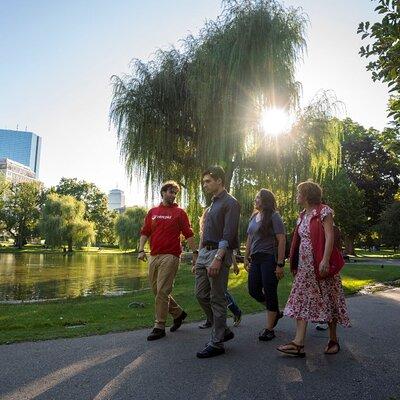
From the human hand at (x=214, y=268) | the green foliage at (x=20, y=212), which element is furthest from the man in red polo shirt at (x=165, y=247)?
the green foliage at (x=20, y=212)

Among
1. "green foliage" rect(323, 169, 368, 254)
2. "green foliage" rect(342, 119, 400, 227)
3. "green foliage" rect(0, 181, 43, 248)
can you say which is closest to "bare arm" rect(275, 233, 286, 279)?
"green foliage" rect(323, 169, 368, 254)

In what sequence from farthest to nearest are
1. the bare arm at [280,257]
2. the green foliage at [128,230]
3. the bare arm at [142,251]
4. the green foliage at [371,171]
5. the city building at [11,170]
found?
the city building at [11,170] < the green foliage at [128,230] < the green foliage at [371,171] < the bare arm at [142,251] < the bare arm at [280,257]

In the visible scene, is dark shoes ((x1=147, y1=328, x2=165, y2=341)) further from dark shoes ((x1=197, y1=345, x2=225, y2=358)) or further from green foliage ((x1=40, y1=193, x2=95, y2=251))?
green foliage ((x1=40, y1=193, x2=95, y2=251))

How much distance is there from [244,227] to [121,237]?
30317 millimetres

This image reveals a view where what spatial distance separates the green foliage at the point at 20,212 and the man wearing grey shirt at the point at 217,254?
77.7 meters

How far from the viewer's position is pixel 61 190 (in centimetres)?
8881

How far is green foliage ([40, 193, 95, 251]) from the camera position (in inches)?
2014

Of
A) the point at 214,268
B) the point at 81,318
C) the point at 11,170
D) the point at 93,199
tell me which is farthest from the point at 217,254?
the point at 11,170

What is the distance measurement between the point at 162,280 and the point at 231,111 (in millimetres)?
10815

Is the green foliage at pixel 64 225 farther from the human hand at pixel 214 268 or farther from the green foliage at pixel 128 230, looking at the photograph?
the human hand at pixel 214 268

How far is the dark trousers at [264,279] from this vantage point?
209 inches

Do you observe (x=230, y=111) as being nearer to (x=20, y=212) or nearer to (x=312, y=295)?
(x=312, y=295)

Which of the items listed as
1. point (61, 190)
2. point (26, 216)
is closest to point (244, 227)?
point (26, 216)

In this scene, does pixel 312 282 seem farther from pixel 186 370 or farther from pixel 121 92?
pixel 121 92
